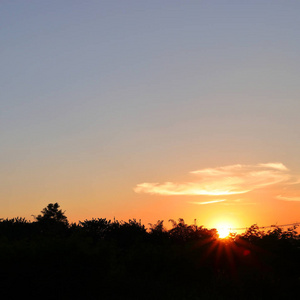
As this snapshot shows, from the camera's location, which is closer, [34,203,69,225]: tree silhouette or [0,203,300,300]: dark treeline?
[0,203,300,300]: dark treeline

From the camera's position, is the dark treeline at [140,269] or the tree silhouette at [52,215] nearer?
the dark treeline at [140,269]

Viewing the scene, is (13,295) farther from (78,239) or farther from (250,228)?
(250,228)

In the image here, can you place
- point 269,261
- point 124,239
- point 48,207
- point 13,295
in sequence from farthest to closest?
point 48,207, point 124,239, point 269,261, point 13,295

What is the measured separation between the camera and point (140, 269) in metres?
31.5

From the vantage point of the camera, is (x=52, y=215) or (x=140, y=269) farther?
(x=52, y=215)

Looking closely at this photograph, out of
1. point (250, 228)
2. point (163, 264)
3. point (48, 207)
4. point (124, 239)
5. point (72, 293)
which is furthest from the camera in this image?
point (48, 207)

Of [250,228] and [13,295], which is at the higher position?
[250,228]

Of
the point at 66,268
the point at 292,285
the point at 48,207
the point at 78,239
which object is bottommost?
the point at 292,285

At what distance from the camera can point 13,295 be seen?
64.5 ft

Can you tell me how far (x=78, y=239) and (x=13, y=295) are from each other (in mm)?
4406

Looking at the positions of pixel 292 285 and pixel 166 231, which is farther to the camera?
pixel 166 231

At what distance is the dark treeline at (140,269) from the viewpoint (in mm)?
20484

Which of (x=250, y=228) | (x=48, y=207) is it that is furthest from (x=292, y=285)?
(x=48, y=207)

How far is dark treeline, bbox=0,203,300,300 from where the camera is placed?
20484 mm
